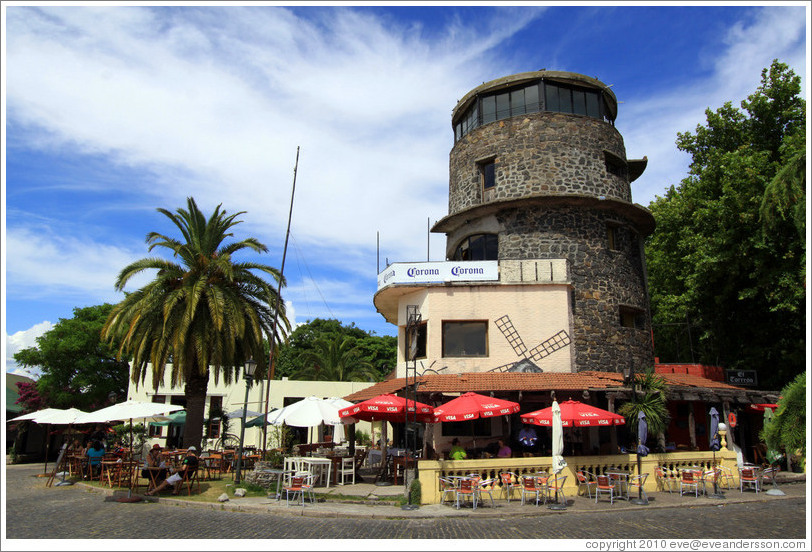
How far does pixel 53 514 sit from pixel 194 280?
9.63m

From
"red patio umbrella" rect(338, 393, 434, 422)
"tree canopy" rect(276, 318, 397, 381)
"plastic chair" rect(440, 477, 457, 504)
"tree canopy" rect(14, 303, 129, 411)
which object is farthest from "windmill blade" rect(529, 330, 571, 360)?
"tree canopy" rect(276, 318, 397, 381)

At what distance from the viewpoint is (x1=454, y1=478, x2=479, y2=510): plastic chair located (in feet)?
40.6

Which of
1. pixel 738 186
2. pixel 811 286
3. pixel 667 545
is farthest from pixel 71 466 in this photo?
pixel 738 186

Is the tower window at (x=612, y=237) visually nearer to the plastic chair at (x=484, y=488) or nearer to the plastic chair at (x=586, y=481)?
the plastic chair at (x=586, y=481)

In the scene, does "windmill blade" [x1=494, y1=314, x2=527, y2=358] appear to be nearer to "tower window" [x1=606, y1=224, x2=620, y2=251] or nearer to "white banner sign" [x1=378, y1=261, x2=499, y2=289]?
"white banner sign" [x1=378, y1=261, x2=499, y2=289]

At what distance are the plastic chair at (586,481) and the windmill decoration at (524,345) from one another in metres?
5.04

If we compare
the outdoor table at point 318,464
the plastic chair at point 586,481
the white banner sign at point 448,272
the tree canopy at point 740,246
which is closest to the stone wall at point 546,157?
the white banner sign at point 448,272

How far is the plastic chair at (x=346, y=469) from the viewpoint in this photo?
16.4 metres

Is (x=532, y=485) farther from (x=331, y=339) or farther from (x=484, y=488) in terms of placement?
(x=331, y=339)

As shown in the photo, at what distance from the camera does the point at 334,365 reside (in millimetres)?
43750

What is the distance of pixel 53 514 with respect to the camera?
38.4 ft

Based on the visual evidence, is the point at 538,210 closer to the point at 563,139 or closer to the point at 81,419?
the point at 563,139

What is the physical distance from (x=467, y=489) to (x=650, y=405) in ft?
19.8

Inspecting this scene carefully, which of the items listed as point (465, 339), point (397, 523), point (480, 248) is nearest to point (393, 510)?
point (397, 523)
